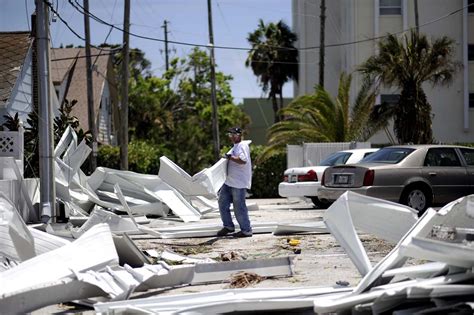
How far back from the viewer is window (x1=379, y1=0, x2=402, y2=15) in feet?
120

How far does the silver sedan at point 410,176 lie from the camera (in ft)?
50.5

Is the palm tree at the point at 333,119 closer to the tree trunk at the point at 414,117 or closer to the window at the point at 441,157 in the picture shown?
the tree trunk at the point at 414,117

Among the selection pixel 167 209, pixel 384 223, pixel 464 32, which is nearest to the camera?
pixel 384 223

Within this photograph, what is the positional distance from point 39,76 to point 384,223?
35.1ft

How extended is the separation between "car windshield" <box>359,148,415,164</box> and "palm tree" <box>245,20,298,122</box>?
39.3m

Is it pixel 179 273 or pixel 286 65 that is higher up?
pixel 286 65

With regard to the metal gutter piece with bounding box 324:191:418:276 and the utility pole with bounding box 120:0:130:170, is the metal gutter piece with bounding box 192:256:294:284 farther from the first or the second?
the utility pole with bounding box 120:0:130:170

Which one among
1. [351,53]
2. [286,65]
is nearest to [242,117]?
[286,65]

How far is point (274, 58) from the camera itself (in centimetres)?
5691

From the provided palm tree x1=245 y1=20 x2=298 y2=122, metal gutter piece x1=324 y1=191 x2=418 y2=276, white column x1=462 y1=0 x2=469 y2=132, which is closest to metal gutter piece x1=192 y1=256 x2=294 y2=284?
metal gutter piece x1=324 y1=191 x2=418 y2=276

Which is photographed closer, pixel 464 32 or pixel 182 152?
pixel 464 32

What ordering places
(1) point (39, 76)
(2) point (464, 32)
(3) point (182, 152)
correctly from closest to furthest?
1. (1) point (39, 76)
2. (2) point (464, 32)
3. (3) point (182, 152)

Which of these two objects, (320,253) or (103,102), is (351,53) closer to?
(103,102)

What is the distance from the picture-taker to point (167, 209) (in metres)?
19.0
